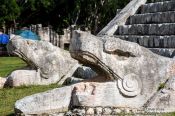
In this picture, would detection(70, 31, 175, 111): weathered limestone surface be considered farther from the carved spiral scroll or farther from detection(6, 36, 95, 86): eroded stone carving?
detection(6, 36, 95, 86): eroded stone carving

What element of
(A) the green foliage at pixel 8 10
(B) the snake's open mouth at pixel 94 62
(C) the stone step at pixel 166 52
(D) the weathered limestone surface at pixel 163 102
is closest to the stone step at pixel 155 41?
(C) the stone step at pixel 166 52

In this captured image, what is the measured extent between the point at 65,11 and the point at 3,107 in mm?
43681

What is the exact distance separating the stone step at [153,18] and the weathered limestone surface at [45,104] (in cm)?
501

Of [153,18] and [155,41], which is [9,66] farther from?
[155,41]

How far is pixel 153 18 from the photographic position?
12.8 m

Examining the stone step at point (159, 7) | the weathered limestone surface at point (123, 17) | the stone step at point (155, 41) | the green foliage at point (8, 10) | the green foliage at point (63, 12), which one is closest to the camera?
the stone step at point (155, 41)

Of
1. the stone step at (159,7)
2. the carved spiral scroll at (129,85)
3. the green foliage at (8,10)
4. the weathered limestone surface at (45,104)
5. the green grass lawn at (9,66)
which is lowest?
the green grass lawn at (9,66)

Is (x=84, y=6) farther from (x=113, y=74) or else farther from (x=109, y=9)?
(x=113, y=74)

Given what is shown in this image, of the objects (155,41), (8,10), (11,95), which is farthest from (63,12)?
(11,95)

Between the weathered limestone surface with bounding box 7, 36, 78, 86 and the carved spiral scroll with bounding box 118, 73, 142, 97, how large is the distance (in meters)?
→ 5.61

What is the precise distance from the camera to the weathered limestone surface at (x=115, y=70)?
307 inches

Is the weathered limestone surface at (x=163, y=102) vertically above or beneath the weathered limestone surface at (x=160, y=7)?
beneath

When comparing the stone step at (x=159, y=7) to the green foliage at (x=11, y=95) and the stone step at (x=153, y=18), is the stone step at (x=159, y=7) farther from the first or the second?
the green foliage at (x=11, y=95)

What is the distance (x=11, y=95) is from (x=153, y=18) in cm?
418
